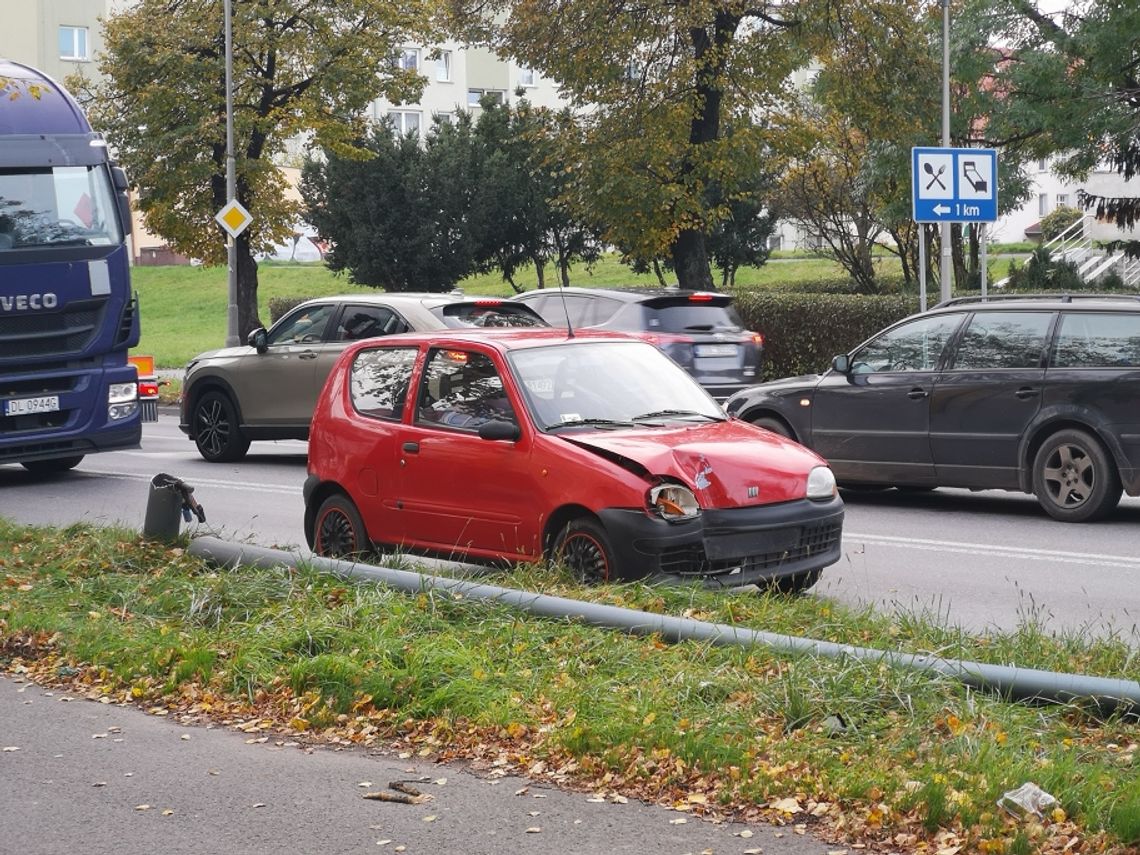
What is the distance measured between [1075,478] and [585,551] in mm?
5550

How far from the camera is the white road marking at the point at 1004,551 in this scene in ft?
35.4

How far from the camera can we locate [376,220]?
1753 inches

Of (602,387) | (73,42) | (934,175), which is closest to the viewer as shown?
(602,387)

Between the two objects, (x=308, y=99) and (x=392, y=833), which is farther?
(x=308, y=99)

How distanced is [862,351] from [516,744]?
29.0ft

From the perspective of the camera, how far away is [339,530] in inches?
403

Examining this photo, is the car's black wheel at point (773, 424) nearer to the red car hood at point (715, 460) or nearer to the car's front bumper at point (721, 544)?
the red car hood at point (715, 460)

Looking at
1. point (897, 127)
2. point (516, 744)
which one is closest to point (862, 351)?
point (516, 744)

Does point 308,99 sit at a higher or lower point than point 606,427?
higher

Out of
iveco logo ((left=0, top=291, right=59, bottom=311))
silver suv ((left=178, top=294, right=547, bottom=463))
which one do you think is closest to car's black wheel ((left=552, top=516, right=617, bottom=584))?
silver suv ((left=178, top=294, right=547, bottom=463))

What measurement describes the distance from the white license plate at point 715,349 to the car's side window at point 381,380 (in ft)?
26.2

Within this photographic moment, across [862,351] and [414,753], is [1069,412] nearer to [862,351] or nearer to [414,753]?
[862,351]

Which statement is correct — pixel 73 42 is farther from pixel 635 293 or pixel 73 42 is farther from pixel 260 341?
pixel 635 293

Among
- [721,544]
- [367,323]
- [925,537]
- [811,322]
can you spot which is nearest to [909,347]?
[925,537]
